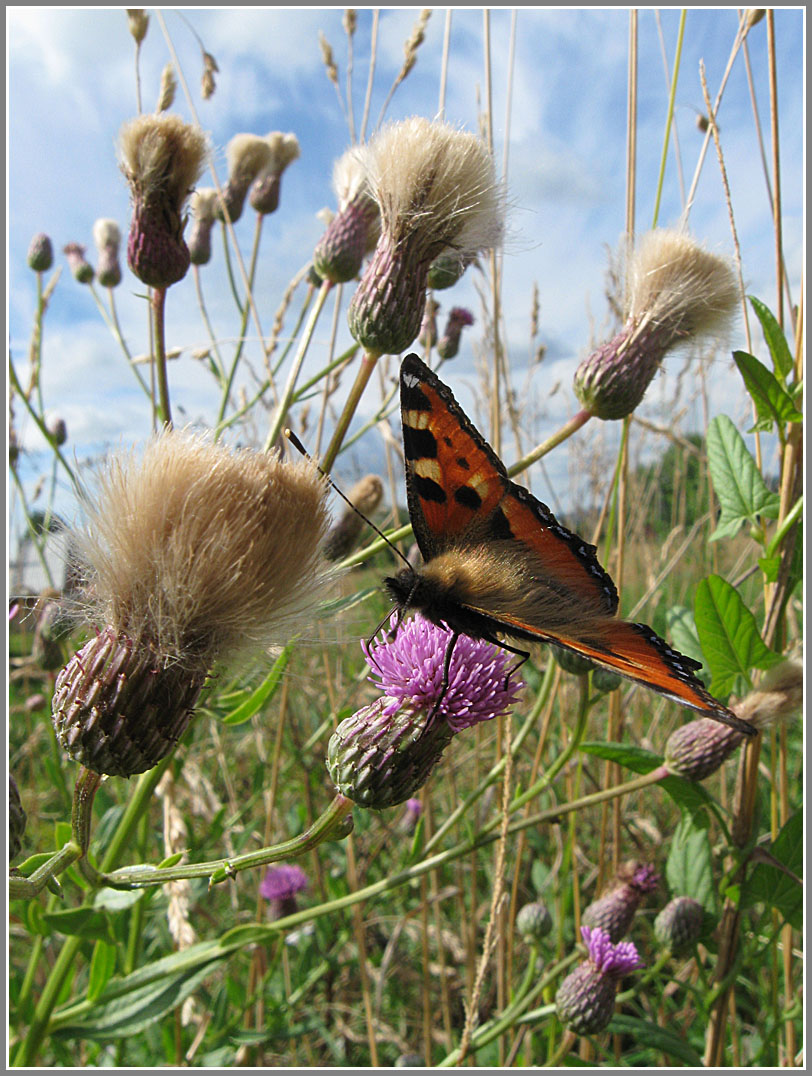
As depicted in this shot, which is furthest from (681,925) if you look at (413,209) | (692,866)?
(413,209)

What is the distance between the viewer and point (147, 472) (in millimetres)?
849

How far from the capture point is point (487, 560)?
3.75 feet

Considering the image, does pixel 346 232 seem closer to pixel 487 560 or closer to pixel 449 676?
pixel 487 560

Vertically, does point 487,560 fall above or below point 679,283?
below

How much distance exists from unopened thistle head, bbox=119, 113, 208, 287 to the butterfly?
0.73m

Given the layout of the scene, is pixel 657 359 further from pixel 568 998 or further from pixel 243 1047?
pixel 243 1047

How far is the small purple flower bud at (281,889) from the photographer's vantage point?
2.53 metres

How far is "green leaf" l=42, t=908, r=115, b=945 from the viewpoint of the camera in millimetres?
1160

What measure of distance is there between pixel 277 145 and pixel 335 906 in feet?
7.19

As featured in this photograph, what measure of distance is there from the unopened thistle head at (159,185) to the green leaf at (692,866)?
1719mm

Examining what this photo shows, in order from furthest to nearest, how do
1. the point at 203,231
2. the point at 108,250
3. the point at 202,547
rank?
the point at 108,250 → the point at 203,231 → the point at 202,547

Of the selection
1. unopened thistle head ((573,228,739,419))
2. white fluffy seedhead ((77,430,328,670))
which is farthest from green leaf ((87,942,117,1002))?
unopened thistle head ((573,228,739,419))

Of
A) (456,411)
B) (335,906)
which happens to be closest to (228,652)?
(456,411)

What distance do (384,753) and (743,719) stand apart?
35.5 inches
